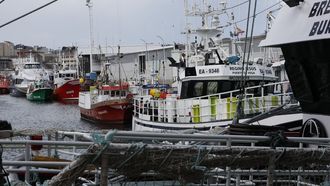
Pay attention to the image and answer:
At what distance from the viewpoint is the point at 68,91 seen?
3017 inches

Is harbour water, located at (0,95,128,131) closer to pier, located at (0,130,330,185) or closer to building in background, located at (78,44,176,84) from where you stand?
building in background, located at (78,44,176,84)

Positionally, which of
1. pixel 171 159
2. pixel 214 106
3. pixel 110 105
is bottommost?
pixel 110 105

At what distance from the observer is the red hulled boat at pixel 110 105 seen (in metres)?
42.3

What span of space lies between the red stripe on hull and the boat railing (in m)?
51.1

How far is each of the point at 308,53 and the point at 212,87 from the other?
1434 cm

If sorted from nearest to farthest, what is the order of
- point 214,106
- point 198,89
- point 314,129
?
point 314,129 → point 214,106 → point 198,89

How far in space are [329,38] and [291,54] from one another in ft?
3.57

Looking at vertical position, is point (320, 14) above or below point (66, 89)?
above

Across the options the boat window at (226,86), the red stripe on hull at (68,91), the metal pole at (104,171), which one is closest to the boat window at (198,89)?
the boat window at (226,86)

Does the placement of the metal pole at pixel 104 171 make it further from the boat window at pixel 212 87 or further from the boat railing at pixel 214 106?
the boat window at pixel 212 87

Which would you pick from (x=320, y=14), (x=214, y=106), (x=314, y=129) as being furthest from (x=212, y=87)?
(x=320, y=14)

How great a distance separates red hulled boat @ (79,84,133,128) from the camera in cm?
4231

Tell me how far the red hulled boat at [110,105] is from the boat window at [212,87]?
69.9ft

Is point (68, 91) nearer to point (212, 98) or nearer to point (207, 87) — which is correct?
point (207, 87)
